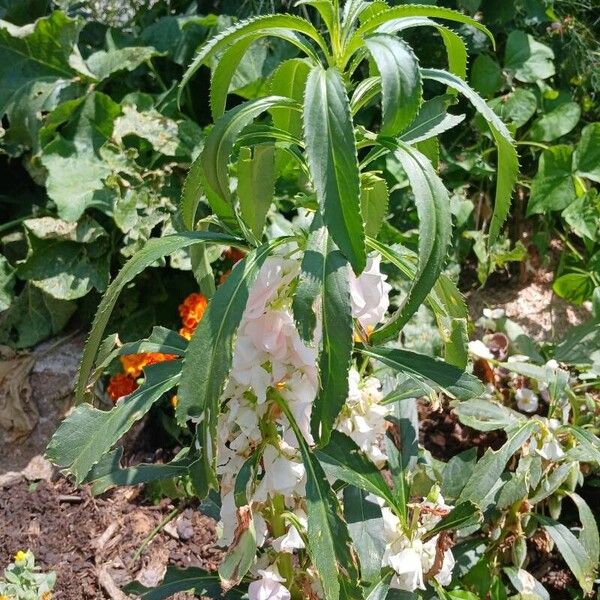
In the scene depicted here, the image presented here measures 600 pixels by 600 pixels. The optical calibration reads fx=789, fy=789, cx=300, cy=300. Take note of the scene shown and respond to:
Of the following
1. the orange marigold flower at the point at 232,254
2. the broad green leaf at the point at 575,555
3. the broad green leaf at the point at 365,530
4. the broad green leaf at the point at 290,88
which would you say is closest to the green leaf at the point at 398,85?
the broad green leaf at the point at 290,88

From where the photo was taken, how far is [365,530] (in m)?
1.46

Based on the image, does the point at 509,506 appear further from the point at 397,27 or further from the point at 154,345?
the point at 397,27

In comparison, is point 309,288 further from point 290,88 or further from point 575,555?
point 575,555

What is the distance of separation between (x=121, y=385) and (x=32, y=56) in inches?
49.6

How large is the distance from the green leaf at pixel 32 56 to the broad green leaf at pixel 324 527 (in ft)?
6.60

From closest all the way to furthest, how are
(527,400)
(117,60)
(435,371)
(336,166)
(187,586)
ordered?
1. (336,166)
2. (435,371)
3. (187,586)
4. (527,400)
5. (117,60)

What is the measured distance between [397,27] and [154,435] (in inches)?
69.0

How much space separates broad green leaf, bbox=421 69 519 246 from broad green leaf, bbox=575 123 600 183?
5.41ft

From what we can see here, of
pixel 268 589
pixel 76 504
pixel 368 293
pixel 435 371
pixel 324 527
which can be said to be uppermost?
pixel 368 293

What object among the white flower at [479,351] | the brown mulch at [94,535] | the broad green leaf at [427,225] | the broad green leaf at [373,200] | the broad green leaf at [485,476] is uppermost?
the broad green leaf at [427,225]

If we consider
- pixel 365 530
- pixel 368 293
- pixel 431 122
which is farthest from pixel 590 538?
pixel 431 122

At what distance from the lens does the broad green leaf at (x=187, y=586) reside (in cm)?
165

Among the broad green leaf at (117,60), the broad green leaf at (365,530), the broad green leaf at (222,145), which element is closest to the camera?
the broad green leaf at (222,145)

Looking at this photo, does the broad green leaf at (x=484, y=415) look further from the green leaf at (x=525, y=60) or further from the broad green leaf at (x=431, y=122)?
the green leaf at (x=525, y=60)
